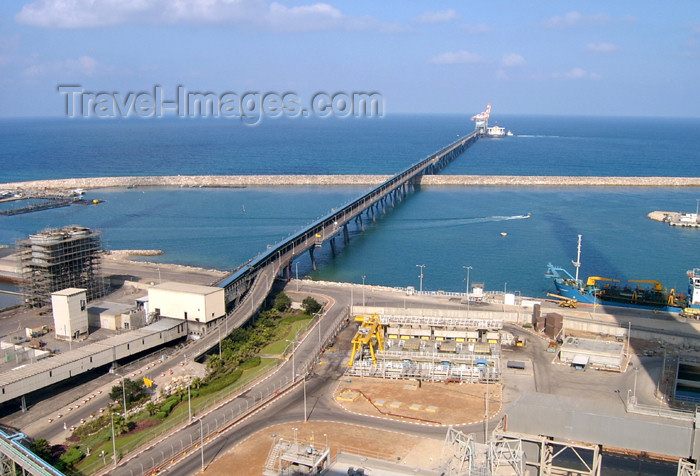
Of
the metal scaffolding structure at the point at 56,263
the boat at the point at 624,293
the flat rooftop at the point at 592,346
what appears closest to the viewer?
the flat rooftop at the point at 592,346

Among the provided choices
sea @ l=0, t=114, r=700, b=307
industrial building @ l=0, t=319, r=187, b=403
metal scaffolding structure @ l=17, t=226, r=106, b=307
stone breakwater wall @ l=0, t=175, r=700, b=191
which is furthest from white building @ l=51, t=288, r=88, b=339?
stone breakwater wall @ l=0, t=175, r=700, b=191

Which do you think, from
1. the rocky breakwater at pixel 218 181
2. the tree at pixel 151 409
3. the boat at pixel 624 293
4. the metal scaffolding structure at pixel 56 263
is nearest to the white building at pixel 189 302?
the metal scaffolding structure at pixel 56 263

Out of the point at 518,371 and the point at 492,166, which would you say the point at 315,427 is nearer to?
the point at 518,371

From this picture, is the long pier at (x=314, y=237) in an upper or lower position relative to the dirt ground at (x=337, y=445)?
upper

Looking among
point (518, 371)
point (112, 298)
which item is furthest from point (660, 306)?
point (112, 298)

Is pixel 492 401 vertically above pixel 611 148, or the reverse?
pixel 611 148

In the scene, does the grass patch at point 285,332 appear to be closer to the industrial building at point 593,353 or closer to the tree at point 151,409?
the tree at point 151,409

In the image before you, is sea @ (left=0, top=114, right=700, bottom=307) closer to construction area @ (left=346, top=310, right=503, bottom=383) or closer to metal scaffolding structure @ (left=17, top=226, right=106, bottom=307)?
metal scaffolding structure @ (left=17, top=226, right=106, bottom=307)
